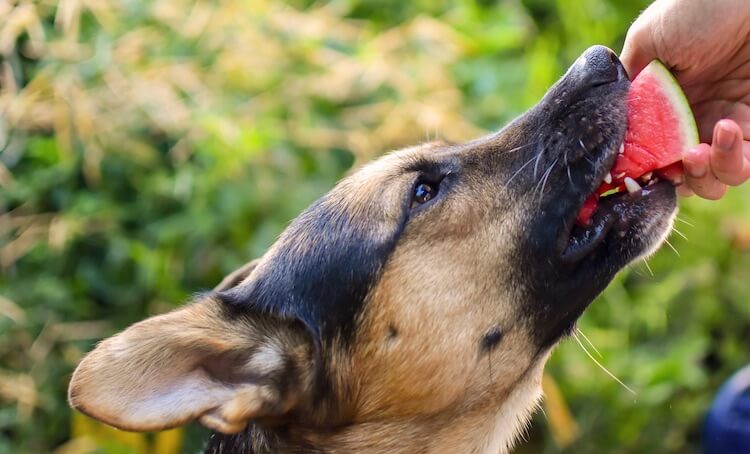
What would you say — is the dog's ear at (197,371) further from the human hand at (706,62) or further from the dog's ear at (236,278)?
the human hand at (706,62)

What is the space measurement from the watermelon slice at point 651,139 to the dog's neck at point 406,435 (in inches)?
27.4

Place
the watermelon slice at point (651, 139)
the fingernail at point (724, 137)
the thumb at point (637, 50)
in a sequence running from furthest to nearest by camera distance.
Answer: the thumb at point (637, 50)
the watermelon slice at point (651, 139)
the fingernail at point (724, 137)

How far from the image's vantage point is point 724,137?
2.80m

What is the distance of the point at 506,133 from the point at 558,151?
0.27m

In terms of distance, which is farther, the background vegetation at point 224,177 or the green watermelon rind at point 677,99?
the background vegetation at point 224,177

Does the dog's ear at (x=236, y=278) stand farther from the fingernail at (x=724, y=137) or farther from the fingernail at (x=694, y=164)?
the fingernail at (x=724, y=137)

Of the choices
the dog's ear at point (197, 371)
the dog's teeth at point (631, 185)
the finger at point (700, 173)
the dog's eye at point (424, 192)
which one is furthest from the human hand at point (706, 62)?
the dog's ear at point (197, 371)

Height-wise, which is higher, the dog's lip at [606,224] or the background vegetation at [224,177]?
the dog's lip at [606,224]

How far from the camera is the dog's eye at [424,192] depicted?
10.3 feet

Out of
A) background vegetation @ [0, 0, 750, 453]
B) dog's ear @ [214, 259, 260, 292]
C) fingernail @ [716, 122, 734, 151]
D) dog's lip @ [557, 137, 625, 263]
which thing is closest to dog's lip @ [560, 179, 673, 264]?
dog's lip @ [557, 137, 625, 263]

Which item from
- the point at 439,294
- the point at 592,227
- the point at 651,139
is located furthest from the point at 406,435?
the point at 651,139

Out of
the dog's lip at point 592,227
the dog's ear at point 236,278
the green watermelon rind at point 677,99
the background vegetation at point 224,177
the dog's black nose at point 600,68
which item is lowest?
the background vegetation at point 224,177

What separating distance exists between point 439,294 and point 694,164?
0.90m

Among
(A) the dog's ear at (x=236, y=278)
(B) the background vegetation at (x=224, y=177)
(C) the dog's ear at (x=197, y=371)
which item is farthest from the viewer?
(B) the background vegetation at (x=224, y=177)
